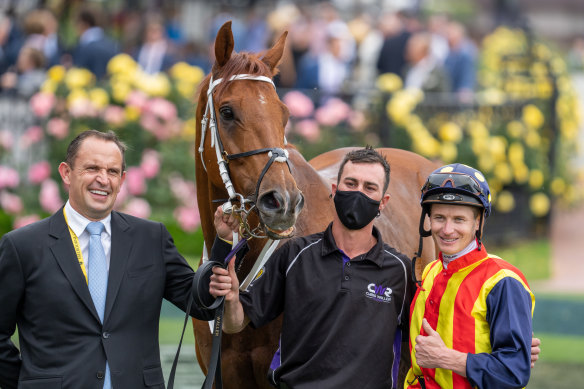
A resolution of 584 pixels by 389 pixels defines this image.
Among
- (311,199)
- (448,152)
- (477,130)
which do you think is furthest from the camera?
(477,130)

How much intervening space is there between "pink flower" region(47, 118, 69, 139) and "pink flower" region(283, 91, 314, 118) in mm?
2504

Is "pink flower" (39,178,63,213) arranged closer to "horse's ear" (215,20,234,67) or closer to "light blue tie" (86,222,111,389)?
"horse's ear" (215,20,234,67)

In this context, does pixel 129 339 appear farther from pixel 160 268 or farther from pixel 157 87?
pixel 157 87

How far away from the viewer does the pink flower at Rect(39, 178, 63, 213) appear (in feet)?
31.2

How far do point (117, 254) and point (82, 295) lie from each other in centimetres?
23

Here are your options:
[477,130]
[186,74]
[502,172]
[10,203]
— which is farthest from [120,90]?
[502,172]

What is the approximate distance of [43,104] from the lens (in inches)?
381

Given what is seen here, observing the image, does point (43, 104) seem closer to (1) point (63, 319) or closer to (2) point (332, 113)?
(2) point (332, 113)

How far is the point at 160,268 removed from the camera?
3.54m

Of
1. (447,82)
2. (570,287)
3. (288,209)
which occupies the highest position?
(447,82)

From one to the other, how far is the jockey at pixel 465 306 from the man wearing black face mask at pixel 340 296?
12 centimetres

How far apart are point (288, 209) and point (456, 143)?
7.44 m

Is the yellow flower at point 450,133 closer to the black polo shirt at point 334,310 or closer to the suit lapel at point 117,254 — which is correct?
the black polo shirt at point 334,310

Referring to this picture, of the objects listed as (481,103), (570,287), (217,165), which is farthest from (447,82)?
(217,165)
